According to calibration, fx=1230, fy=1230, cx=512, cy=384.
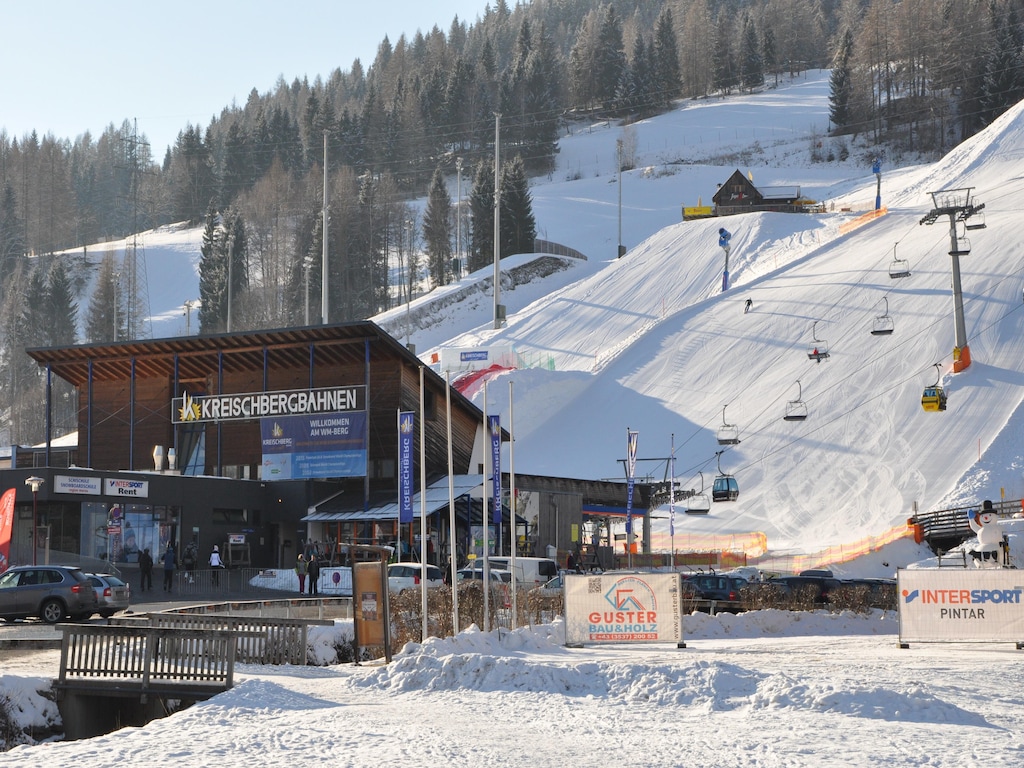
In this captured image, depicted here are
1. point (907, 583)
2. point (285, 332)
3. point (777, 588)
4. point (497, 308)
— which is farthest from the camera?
point (497, 308)

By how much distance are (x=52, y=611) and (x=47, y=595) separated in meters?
0.37

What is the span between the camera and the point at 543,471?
5834 centimetres

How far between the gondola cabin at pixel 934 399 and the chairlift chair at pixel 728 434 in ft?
27.5

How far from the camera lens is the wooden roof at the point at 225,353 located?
47.5 metres

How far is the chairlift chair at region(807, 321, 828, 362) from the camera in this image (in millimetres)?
59812

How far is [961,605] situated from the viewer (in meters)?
20.1

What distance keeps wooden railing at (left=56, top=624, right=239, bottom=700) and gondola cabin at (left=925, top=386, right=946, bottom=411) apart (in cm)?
3894

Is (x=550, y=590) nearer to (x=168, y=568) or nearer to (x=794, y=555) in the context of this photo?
(x=168, y=568)

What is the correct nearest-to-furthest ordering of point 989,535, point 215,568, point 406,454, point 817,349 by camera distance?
point 989,535 → point 406,454 → point 215,568 → point 817,349

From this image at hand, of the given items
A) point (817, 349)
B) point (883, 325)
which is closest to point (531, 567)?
point (817, 349)

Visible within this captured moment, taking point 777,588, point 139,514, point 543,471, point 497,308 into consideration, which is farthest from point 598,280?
point 777,588

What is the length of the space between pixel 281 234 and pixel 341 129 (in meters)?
23.5

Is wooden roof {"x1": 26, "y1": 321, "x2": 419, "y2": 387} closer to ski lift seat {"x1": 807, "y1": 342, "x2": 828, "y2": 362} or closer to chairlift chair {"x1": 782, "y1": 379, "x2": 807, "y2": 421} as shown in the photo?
chairlift chair {"x1": 782, "y1": 379, "x2": 807, "y2": 421}

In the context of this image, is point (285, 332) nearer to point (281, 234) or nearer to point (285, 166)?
point (281, 234)
